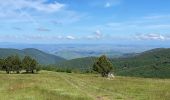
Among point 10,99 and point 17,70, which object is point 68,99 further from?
point 17,70

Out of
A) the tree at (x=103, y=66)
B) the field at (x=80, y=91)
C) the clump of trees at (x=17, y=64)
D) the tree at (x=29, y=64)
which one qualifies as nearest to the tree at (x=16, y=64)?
the clump of trees at (x=17, y=64)

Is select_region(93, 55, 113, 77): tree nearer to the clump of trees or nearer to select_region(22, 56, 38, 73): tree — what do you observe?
select_region(22, 56, 38, 73): tree

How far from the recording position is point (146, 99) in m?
33.9

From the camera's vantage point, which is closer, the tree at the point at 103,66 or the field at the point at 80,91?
the field at the point at 80,91

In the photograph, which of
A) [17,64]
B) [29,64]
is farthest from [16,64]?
[29,64]

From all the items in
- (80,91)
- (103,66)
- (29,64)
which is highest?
(29,64)

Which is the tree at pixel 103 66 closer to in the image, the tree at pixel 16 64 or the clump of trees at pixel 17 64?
the clump of trees at pixel 17 64

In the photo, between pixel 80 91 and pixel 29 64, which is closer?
pixel 80 91

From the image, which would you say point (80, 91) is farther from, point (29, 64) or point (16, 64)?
point (16, 64)

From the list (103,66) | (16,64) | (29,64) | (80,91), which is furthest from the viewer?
(29,64)

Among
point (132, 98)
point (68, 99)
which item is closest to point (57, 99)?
point (68, 99)

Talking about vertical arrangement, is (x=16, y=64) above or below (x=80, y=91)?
above

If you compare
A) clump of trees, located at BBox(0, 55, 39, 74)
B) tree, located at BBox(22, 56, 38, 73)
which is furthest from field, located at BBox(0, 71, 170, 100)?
tree, located at BBox(22, 56, 38, 73)

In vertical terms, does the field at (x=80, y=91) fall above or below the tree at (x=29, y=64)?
below
